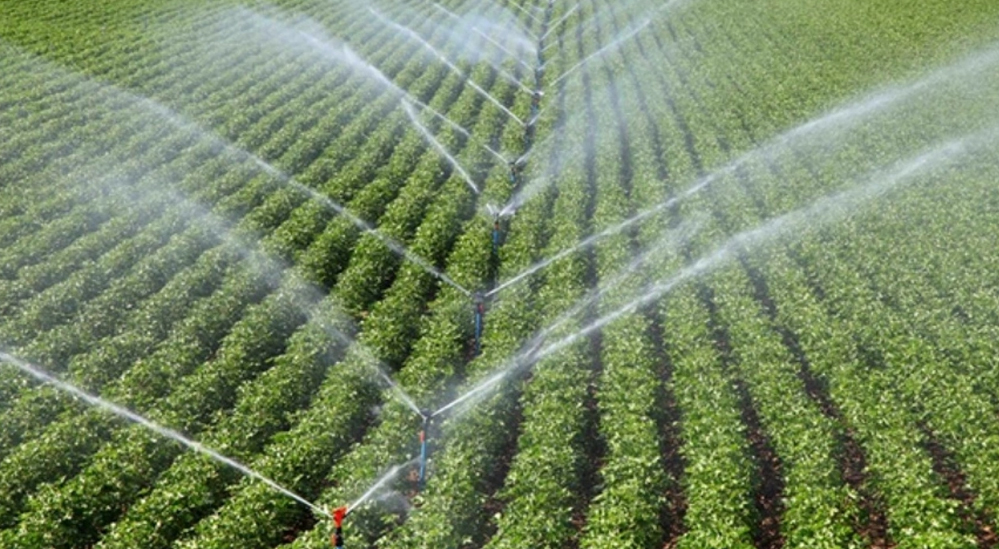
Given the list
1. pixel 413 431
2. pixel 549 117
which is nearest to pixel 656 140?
pixel 549 117

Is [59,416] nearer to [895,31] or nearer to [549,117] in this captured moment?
[549,117]

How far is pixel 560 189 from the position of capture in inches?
992

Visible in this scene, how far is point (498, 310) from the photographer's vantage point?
60.1 ft

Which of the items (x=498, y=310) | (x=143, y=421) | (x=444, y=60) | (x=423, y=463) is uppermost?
(x=143, y=421)

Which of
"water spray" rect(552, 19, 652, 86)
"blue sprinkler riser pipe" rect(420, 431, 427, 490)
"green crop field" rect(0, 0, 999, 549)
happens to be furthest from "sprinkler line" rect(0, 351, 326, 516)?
"water spray" rect(552, 19, 652, 86)

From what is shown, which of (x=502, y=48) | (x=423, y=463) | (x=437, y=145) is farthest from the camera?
(x=502, y=48)

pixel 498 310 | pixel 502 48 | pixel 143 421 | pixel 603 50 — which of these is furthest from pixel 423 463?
pixel 603 50

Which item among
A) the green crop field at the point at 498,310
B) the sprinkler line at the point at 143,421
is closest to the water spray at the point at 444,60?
the green crop field at the point at 498,310

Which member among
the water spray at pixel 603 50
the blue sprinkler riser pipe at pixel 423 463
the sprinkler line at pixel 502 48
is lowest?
the water spray at pixel 603 50

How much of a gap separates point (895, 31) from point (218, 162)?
3094 centimetres

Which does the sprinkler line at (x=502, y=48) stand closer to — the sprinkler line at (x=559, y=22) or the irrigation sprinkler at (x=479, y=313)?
the sprinkler line at (x=559, y=22)

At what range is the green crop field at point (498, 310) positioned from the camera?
12492 millimetres

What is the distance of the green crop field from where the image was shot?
1249 cm

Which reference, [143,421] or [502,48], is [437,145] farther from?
[502,48]
